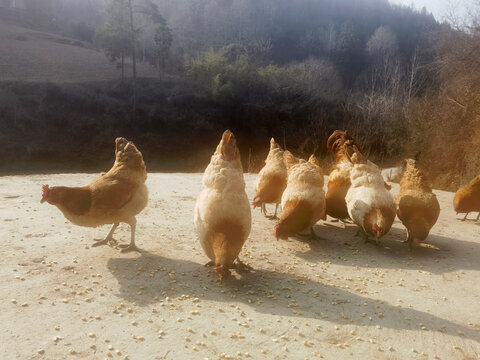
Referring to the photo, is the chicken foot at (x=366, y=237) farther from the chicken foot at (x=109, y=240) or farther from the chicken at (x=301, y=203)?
the chicken foot at (x=109, y=240)

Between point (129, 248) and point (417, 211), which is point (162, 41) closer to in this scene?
point (129, 248)

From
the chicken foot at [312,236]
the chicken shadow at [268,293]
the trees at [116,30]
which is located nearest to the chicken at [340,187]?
the chicken foot at [312,236]

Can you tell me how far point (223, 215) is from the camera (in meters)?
3.91

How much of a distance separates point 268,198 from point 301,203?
1209 millimetres

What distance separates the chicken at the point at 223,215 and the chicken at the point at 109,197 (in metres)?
0.97

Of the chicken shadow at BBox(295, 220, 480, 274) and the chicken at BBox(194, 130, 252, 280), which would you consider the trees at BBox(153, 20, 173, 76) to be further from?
the chicken at BBox(194, 130, 252, 280)

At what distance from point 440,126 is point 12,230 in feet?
49.8

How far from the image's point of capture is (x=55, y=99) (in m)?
22.4

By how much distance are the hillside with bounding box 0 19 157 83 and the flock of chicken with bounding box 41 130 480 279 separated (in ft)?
76.4

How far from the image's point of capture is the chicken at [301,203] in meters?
4.96

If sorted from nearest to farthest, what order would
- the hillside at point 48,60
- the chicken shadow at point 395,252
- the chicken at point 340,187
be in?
the chicken shadow at point 395,252 → the chicken at point 340,187 → the hillside at point 48,60

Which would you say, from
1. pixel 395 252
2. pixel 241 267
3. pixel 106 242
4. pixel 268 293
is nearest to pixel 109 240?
pixel 106 242

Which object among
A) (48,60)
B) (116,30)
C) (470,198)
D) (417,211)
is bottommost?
(470,198)

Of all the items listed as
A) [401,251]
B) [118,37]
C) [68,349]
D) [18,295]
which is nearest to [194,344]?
[68,349]
